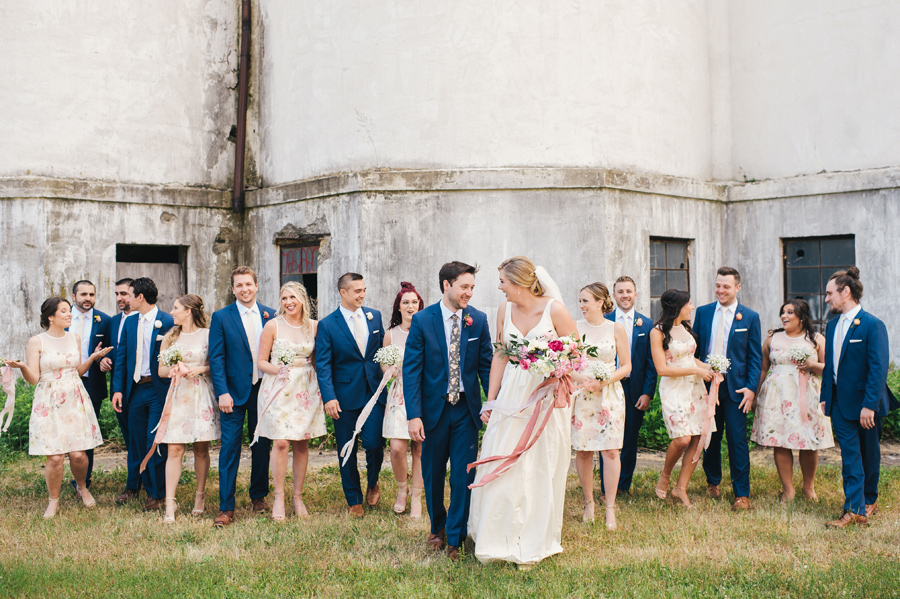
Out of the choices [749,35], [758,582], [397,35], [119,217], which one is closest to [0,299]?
[119,217]

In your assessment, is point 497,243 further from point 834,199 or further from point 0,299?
point 0,299

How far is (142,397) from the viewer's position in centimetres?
794

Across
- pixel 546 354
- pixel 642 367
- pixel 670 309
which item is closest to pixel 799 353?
pixel 670 309

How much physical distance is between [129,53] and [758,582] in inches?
461

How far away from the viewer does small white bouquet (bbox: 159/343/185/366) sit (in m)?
7.34

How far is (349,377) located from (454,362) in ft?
5.32

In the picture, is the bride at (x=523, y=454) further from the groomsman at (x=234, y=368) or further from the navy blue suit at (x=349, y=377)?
the groomsman at (x=234, y=368)

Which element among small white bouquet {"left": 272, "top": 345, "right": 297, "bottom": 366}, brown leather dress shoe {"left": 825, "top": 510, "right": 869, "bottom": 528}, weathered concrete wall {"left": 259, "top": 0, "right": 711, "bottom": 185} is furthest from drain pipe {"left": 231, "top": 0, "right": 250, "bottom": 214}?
brown leather dress shoe {"left": 825, "top": 510, "right": 869, "bottom": 528}

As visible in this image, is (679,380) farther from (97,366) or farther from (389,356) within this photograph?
(97,366)

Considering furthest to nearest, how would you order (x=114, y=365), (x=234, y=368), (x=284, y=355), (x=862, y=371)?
(x=114, y=365) → (x=234, y=368) → (x=284, y=355) → (x=862, y=371)

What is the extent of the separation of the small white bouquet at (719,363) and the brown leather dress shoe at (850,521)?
150 cm

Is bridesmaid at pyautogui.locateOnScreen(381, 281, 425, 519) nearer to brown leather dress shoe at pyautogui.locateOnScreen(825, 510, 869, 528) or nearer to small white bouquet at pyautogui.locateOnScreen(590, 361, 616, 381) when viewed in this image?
small white bouquet at pyautogui.locateOnScreen(590, 361, 616, 381)

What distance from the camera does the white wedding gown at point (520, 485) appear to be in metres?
5.81

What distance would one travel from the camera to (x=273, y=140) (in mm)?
13391
